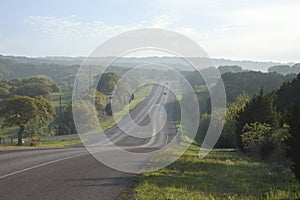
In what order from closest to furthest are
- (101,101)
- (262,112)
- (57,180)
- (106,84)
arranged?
(57,180) < (106,84) < (262,112) < (101,101)

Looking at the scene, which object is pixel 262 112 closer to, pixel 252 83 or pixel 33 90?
pixel 252 83

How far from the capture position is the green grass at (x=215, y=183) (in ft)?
39.5

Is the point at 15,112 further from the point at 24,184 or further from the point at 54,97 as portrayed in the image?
the point at 54,97

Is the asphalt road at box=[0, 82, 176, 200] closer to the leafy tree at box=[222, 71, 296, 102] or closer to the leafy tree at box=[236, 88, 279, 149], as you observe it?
the leafy tree at box=[236, 88, 279, 149]

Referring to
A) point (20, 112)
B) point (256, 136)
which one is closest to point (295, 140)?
point (256, 136)

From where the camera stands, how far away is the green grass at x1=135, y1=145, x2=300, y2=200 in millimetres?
12055

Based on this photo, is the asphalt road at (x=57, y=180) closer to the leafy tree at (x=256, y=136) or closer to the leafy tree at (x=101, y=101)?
the leafy tree at (x=256, y=136)

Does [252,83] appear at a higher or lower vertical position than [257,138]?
higher

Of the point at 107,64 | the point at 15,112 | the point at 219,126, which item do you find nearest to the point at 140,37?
the point at 107,64

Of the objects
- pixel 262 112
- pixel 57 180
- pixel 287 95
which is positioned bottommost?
pixel 57 180

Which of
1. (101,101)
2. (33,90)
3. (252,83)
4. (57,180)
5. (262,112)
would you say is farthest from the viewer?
(33,90)

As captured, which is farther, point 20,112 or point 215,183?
point 20,112

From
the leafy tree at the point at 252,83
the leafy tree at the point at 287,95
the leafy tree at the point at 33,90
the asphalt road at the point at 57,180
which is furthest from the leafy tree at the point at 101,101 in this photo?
the leafy tree at the point at 33,90

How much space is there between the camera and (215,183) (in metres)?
15.5
